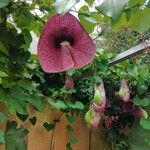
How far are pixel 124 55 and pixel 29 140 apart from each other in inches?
22.5

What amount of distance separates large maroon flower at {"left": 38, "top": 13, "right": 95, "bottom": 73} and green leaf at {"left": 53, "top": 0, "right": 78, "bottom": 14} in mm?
39

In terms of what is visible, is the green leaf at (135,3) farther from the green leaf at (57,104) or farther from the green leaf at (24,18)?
the green leaf at (57,104)

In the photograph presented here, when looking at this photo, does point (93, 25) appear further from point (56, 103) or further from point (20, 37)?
point (56, 103)

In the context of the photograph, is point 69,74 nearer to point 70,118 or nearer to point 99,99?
point 70,118

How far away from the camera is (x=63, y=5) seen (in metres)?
0.32

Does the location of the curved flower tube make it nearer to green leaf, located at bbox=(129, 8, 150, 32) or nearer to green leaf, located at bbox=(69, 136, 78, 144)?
green leaf, located at bbox=(69, 136, 78, 144)

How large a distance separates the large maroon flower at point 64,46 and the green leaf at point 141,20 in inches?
2.6

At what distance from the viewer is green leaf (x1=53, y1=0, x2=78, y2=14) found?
1.03 feet

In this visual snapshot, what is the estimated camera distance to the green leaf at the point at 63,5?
0.31 metres

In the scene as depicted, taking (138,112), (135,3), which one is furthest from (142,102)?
(135,3)

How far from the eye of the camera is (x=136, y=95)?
6.76ft

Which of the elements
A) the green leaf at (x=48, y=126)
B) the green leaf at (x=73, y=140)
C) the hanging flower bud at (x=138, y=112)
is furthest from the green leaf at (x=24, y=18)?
the hanging flower bud at (x=138, y=112)

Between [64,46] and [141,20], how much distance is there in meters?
0.09

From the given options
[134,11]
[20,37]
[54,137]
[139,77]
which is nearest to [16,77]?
[20,37]
